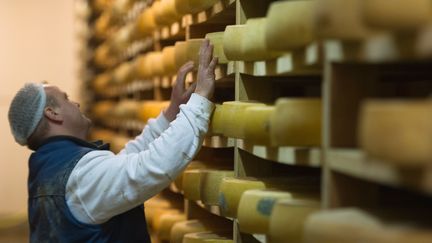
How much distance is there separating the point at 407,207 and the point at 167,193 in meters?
2.95

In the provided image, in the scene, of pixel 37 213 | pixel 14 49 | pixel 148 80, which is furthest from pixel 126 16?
pixel 14 49

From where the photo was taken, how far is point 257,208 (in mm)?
2641

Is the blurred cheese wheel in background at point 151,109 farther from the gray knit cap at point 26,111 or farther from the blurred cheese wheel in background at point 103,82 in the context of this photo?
the blurred cheese wheel in background at point 103,82

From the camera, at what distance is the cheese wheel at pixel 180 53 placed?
3629 mm

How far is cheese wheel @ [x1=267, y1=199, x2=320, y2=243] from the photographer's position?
231cm

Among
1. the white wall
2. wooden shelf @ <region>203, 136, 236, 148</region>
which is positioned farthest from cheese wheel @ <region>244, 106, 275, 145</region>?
the white wall

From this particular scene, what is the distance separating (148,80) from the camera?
5.27m

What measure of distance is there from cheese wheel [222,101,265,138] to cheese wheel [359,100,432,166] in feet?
3.94

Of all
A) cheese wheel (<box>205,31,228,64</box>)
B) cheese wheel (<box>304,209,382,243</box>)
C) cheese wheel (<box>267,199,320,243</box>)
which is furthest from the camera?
cheese wheel (<box>205,31,228,64</box>)

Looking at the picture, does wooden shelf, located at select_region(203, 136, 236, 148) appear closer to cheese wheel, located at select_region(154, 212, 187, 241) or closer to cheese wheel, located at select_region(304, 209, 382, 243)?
cheese wheel, located at select_region(154, 212, 187, 241)

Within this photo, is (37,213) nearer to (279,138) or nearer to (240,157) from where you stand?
(240,157)

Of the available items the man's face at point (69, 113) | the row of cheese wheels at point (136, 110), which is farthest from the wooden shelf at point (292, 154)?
the row of cheese wheels at point (136, 110)

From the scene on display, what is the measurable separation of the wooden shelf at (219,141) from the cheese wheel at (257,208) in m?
0.58

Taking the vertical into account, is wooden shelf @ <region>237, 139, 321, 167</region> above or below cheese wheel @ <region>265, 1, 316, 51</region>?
below
